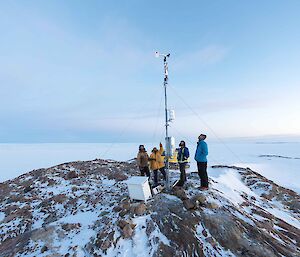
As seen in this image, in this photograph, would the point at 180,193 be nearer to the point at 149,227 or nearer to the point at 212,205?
the point at 212,205

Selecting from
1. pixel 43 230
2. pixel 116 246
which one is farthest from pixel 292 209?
pixel 43 230

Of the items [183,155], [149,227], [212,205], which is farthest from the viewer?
[183,155]

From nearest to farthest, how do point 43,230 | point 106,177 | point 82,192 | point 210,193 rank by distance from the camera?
1. point 43,230
2. point 210,193
3. point 82,192
4. point 106,177

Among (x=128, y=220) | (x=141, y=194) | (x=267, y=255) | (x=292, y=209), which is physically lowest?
(x=292, y=209)

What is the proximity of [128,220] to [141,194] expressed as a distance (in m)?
1.37

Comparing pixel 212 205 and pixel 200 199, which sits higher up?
pixel 200 199

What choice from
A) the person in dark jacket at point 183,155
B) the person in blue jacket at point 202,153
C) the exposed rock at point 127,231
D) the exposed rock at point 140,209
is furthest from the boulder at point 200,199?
the exposed rock at point 127,231

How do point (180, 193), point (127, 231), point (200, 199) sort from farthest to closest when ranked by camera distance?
1. point (180, 193)
2. point (200, 199)
3. point (127, 231)

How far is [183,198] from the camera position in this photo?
9.95 meters

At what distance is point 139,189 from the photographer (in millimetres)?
9711

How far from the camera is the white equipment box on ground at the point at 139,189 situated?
9.63 metres

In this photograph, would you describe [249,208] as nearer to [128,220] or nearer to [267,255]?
[267,255]

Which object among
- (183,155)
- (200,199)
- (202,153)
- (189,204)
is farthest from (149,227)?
(202,153)

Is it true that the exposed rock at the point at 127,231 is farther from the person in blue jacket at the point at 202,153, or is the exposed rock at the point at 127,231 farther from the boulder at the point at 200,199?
the person in blue jacket at the point at 202,153
